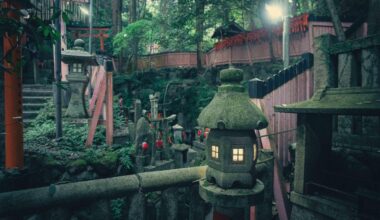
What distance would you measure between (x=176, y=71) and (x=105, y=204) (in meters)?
25.2

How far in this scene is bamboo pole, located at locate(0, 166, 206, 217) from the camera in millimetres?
2976

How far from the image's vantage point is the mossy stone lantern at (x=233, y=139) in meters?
4.00

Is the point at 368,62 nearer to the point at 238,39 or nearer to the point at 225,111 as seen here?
the point at 225,111

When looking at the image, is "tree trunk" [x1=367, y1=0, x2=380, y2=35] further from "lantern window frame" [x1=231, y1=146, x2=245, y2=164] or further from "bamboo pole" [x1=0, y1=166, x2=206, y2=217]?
"bamboo pole" [x1=0, y1=166, x2=206, y2=217]

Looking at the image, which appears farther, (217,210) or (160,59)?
(160,59)

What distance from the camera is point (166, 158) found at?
33.2 feet

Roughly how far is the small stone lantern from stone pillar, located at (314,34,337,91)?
20.1ft

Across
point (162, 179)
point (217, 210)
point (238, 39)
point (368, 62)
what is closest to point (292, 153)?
point (368, 62)

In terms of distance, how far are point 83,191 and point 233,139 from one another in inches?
91.7

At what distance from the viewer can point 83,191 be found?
3283mm

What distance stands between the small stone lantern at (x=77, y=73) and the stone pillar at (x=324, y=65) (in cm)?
614

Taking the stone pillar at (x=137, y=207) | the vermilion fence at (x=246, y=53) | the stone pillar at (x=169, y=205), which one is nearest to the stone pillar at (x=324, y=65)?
the stone pillar at (x=169, y=205)

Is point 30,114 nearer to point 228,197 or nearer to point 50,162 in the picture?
point 50,162

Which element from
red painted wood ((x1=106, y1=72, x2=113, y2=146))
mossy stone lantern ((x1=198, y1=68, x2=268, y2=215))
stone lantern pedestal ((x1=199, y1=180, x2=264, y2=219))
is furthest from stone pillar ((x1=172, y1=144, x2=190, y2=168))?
stone lantern pedestal ((x1=199, y1=180, x2=264, y2=219))
